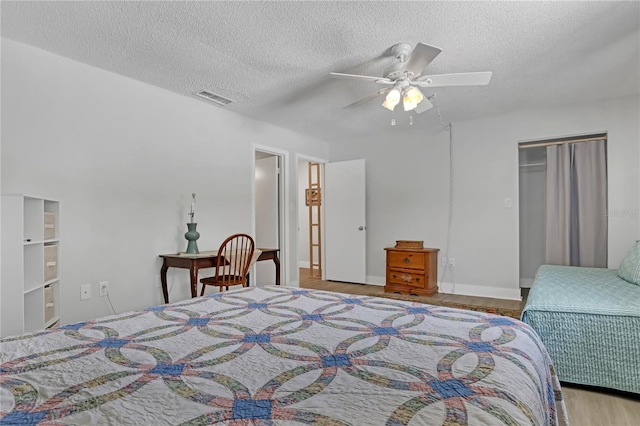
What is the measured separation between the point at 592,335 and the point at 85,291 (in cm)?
348

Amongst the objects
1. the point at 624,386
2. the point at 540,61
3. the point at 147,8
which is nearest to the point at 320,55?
the point at 147,8

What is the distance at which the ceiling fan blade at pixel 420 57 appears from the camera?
2.13m

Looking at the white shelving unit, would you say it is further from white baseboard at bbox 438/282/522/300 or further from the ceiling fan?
white baseboard at bbox 438/282/522/300

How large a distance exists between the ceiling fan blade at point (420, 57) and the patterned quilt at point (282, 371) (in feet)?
4.91

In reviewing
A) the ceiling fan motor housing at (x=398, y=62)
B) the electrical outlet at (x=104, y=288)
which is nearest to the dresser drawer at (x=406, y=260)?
the ceiling fan motor housing at (x=398, y=62)

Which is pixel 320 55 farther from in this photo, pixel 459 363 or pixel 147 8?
pixel 459 363

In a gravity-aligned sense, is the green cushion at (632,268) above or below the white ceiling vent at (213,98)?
below

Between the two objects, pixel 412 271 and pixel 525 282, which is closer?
pixel 412 271

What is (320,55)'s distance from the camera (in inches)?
108

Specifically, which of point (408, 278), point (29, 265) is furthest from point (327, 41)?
point (408, 278)

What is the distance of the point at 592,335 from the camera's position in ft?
6.99

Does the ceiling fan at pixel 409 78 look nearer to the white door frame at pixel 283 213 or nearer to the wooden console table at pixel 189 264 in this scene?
the wooden console table at pixel 189 264

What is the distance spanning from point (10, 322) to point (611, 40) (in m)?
4.07

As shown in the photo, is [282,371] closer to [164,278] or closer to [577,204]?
[164,278]
